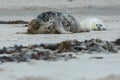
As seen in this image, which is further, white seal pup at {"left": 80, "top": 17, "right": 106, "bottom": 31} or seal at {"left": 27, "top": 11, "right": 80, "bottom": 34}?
white seal pup at {"left": 80, "top": 17, "right": 106, "bottom": 31}

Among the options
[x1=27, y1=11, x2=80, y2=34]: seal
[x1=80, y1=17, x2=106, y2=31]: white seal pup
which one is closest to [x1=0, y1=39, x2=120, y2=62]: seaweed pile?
[x1=27, y1=11, x2=80, y2=34]: seal

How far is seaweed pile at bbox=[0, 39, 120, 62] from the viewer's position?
807 centimetres

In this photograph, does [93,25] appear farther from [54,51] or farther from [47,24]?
[54,51]

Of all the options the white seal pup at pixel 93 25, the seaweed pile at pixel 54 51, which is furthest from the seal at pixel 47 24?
the seaweed pile at pixel 54 51

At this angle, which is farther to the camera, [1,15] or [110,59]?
[1,15]

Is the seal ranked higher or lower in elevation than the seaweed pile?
higher

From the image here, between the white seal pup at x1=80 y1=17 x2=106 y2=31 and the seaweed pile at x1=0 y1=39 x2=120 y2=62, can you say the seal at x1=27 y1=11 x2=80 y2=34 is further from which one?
the seaweed pile at x1=0 y1=39 x2=120 y2=62

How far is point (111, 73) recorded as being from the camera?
6227 mm

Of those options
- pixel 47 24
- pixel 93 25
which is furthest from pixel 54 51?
pixel 93 25

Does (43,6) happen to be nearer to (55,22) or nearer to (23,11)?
(23,11)

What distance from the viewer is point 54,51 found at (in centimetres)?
910

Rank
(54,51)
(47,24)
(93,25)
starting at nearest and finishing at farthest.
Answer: (54,51), (47,24), (93,25)

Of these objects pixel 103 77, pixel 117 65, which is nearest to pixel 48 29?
pixel 117 65

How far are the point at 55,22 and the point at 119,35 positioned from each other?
1825 millimetres
